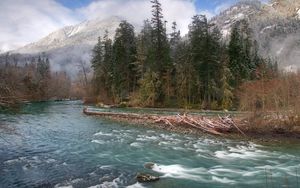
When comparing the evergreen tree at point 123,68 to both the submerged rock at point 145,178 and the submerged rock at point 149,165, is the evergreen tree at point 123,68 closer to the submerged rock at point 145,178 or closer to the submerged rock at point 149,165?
the submerged rock at point 149,165

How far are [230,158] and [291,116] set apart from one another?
12.8 metres

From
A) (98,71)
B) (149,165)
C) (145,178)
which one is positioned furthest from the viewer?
(98,71)

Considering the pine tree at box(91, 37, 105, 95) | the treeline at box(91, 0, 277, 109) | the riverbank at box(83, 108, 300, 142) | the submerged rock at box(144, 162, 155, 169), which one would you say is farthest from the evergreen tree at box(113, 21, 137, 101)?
the submerged rock at box(144, 162, 155, 169)

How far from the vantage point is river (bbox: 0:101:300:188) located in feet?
58.8

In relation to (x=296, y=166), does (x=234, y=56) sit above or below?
above

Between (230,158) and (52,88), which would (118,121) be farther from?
(52,88)

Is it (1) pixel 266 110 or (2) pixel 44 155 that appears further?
(1) pixel 266 110

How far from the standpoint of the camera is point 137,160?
898 inches

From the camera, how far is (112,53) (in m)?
78.1

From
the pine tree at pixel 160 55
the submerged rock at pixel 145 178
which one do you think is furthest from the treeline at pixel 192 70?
the submerged rock at pixel 145 178

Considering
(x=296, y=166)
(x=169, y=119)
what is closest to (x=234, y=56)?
(x=169, y=119)

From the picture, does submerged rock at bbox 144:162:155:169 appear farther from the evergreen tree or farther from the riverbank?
the evergreen tree

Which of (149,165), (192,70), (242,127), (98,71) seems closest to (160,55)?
(192,70)

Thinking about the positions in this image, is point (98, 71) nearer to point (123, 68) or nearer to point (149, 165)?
point (123, 68)
